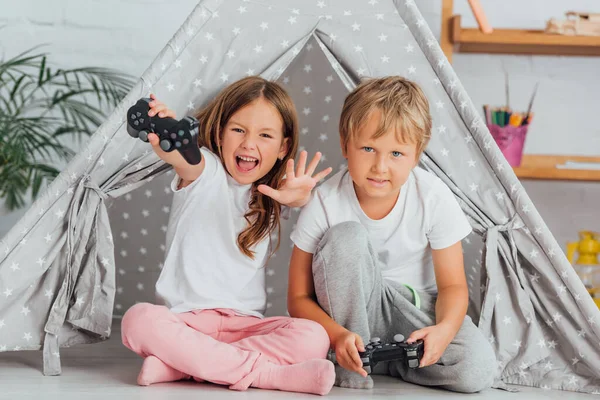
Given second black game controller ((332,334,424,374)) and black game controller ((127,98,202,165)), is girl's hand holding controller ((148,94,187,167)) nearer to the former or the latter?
black game controller ((127,98,202,165))

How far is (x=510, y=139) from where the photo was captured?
199 cm

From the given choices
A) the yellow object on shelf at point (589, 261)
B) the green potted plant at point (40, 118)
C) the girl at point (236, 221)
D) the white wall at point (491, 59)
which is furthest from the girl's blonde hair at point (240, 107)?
the yellow object on shelf at point (589, 261)

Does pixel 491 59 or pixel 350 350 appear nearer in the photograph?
pixel 350 350

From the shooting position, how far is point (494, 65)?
2.27 meters

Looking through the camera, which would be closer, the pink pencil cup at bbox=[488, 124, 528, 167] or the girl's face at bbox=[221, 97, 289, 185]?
the girl's face at bbox=[221, 97, 289, 185]

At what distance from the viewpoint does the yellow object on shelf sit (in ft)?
6.70

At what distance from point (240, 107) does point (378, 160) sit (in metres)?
0.30

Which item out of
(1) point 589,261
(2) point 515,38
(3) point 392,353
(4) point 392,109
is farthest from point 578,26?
(3) point 392,353

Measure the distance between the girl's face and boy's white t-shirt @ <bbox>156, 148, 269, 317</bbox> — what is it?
3cm

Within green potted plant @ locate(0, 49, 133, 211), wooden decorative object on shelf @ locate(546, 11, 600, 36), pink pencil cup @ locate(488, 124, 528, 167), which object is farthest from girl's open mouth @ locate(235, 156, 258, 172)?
wooden decorative object on shelf @ locate(546, 11, 600, 36)

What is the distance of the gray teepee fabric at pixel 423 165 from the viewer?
1381 mm

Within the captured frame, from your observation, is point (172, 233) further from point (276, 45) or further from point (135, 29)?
point (135, 29)

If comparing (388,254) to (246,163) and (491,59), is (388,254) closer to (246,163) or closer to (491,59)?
(246,163)

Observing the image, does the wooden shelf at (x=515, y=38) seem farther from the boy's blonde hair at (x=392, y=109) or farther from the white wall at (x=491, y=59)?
the boy's blonde hair at (x=392, y=109)
